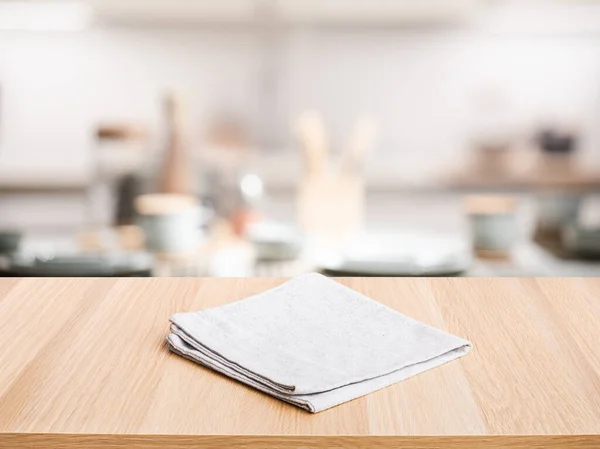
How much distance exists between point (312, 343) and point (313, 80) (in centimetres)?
462

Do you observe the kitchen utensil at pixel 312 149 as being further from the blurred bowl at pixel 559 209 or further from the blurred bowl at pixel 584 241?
the blurred bowl at pixel 559 209

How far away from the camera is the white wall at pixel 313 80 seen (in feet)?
17.7

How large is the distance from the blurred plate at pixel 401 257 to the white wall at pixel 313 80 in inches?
108

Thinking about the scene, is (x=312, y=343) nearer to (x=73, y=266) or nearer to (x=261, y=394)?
(x=261, y=394)

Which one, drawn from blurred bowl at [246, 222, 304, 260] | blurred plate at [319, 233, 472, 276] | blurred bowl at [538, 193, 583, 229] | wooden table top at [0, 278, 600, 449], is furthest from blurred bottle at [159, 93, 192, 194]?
wooden table top at [0, 278, 600, 449]

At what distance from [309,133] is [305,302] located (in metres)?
1.61

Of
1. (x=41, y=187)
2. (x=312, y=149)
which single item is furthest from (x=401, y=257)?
(x=41, y=187)

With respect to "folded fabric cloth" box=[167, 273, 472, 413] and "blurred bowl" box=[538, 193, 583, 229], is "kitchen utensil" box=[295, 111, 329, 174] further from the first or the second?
"folded fabric cloth" box=[167, 273, 472, 413]

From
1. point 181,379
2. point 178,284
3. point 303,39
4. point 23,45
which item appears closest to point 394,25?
point 303,39

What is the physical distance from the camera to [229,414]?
78 centimetres

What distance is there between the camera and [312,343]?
923mm

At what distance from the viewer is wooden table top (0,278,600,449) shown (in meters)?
0.74

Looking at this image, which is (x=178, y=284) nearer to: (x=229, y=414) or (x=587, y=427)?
(x=229, y=414)

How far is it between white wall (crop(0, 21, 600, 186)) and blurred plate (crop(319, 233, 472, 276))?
2731mm
